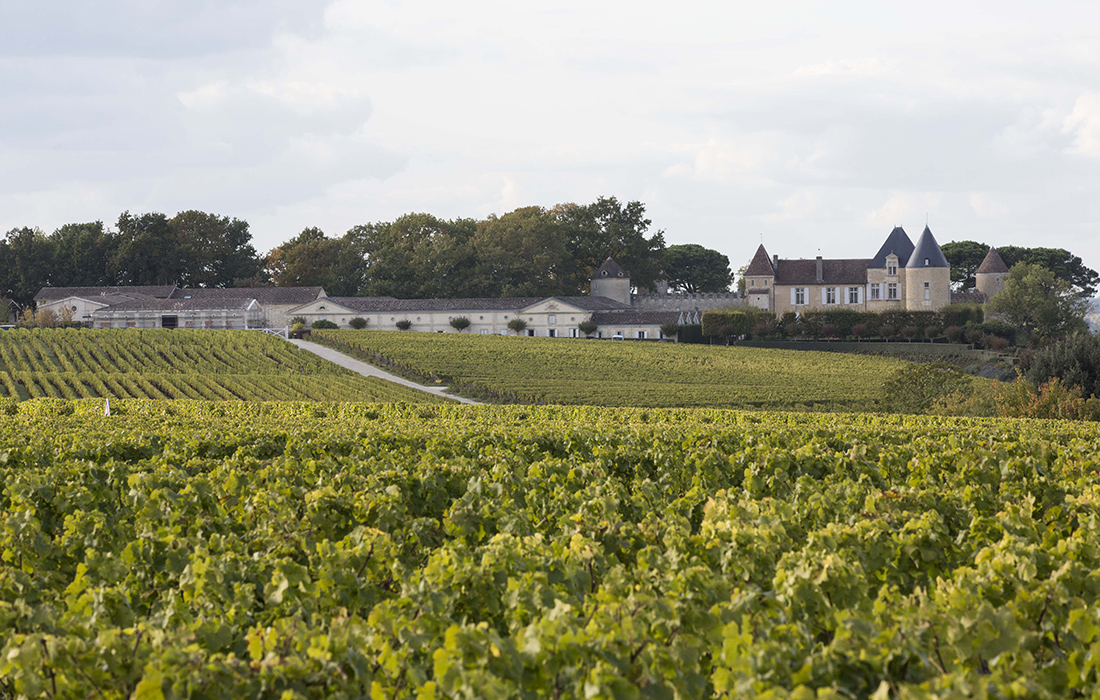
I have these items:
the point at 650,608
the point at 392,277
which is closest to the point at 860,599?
the point at 650,608

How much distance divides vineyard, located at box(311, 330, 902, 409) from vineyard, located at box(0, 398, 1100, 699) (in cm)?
3043

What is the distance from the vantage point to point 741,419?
18.2 meters

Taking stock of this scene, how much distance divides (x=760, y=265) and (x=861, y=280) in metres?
9.68

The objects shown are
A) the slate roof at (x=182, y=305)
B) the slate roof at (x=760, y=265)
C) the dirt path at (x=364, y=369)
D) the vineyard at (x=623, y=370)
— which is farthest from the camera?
the slate roof at (x=760, y=265)

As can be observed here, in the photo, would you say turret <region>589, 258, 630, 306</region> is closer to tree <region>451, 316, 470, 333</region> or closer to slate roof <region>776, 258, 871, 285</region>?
slate roof <region>776, 258, 871, 285</region>

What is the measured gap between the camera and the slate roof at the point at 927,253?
8438 cm

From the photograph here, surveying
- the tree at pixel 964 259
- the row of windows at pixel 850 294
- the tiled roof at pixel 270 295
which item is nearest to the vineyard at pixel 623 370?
the tiled roof at pixel 270 295

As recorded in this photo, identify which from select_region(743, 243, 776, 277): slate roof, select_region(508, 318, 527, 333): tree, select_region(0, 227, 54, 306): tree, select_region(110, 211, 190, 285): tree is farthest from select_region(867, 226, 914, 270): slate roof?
select_region(0, 227, 54, 306): tree

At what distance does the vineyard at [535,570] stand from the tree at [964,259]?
346 feet

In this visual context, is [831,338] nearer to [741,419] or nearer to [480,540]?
[741,419]

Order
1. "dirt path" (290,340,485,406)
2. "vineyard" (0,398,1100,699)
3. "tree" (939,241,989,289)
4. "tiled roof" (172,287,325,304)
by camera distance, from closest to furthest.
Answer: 1. "vineyard" (0,398,1100,699)
2. "dirt path" (290,340,485,406)
3. "tiled roof" (172,287,325,304)
4. "tree" (939,241,989,289)

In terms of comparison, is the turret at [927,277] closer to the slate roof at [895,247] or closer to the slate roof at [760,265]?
the slate roof at [895,247]

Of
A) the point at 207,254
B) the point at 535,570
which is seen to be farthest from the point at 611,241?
the point at 535,570

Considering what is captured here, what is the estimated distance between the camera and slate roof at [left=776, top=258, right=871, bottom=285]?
9012cm
